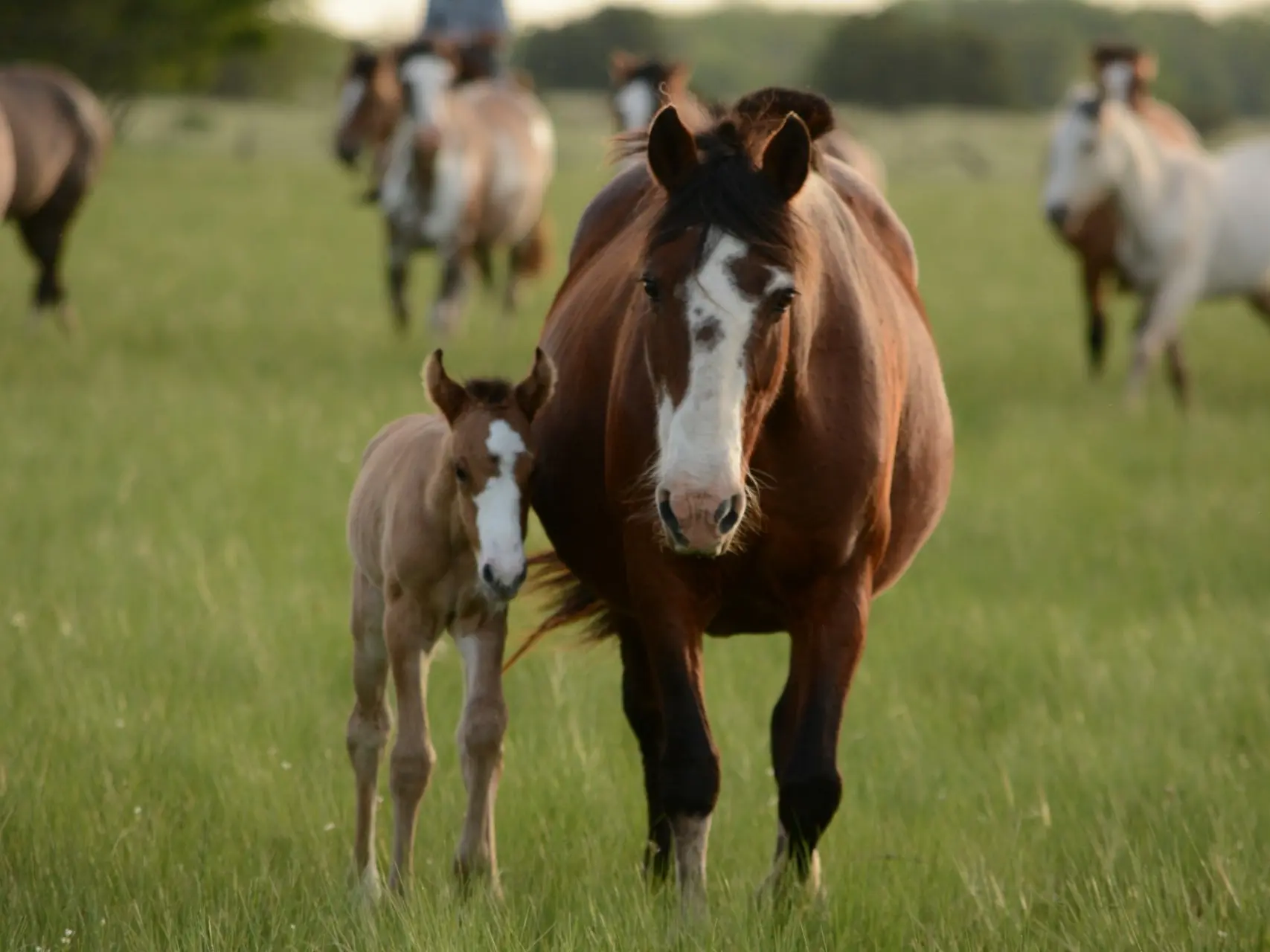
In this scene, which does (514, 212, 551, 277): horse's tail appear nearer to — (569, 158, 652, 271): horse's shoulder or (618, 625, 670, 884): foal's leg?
(569, 158, 652, 271): horse's shoulder

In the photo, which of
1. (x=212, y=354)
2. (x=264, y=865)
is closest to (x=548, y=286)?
(x=212, y=354)

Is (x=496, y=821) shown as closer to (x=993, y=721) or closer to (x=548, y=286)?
(x=993, y=721)

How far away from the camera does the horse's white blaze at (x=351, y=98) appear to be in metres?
14.9

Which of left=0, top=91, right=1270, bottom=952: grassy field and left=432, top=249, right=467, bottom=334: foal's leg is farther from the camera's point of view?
left=432, top=249, right=467, bottom=334: foal's leg

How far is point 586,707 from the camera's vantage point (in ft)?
18.7

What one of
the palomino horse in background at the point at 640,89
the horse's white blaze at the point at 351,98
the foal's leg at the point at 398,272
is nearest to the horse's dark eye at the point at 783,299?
the palomino horse in background at the point at 640,89

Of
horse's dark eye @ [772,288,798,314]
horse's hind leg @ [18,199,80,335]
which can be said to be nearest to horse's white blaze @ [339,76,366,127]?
horse's hind leg @ [18,199,80,335]

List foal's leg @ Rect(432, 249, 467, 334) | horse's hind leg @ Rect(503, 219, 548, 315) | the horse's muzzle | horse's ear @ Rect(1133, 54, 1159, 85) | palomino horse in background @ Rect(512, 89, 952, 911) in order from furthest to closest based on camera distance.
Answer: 1. horse's hind leg @ Rect(503, 219, 548, 315)
2. horse's ear @ Rect(1133, 54, 1159, 85)
3. foal's leg @ Rect(432, 249, 467, 334)
4. palomino horse in background @ Rect(512, 89, 952, 911)
5. the horse's muzzle

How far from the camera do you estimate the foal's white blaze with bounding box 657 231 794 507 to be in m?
3.25

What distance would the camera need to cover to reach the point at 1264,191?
1319cm

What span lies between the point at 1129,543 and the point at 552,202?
21.7m

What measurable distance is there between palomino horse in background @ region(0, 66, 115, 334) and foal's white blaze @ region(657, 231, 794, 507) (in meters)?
10.4

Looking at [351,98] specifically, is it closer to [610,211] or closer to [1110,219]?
[1110,219]

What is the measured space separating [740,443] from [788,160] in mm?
576
